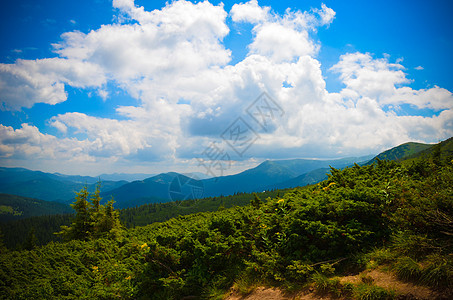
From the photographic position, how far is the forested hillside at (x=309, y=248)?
417cm

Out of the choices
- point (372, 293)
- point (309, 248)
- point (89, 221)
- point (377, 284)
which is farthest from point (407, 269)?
point (89, 221)

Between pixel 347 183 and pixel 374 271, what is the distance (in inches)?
130

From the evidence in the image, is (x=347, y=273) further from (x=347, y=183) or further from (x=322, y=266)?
(x=347, y=183)

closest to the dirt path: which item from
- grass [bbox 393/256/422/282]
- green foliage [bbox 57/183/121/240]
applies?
grass [bbox 393/256/422/282]

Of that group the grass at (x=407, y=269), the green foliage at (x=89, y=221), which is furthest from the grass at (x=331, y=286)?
the green foliage at (x=89, y=221)

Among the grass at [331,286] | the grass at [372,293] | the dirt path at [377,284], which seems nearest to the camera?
the dirt path at [377,284]

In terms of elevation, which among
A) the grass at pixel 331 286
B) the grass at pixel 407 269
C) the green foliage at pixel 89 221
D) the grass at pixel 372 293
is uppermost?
the grass at pixel 407 269

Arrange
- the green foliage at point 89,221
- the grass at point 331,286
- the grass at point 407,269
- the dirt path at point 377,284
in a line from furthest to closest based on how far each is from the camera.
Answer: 1. the green foliage at point 89,221
2. the grass at point 331,286
3. the grass at point 407,269
4. the dirt path at point 377,284

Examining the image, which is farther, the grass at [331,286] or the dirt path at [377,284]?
the grass at [331,286]

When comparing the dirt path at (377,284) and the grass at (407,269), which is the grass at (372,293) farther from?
the grass at (407,269)

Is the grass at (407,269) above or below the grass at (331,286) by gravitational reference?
above

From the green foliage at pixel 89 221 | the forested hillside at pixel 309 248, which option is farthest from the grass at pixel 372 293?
the green foliage at pixel 89 221

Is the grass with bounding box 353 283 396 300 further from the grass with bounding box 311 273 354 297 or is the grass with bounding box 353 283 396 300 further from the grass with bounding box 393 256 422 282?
the grass with bounding box 393 256 422 282

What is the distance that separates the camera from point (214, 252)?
6.04m
